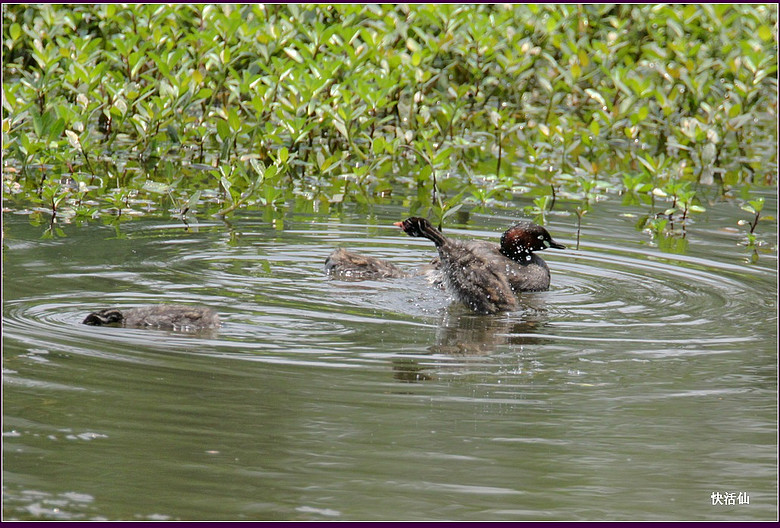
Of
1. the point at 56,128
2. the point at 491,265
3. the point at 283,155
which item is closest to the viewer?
the point at 491,265

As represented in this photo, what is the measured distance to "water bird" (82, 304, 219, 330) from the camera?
610 cm

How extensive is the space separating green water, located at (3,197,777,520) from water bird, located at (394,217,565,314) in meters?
0.16

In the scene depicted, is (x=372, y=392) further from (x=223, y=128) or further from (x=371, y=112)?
(x=371, y=112)

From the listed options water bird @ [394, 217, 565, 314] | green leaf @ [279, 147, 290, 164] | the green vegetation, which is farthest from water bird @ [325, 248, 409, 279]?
green leaf @ [279, 147, 290, 164]

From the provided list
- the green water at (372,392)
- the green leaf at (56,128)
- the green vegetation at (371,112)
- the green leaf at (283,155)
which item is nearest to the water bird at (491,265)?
the green water at (372,392)

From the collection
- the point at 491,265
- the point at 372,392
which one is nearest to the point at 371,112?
the point at 491,265

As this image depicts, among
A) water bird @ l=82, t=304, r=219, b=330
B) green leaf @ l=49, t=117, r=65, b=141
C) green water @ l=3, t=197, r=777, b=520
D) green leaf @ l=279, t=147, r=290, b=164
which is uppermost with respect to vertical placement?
green leaf @ l=49, t=117, r=65, b=141

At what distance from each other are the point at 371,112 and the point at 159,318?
235 inches

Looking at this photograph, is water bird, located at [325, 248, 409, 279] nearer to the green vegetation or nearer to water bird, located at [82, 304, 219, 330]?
the green vegetation

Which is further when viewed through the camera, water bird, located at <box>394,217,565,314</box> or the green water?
water bird, located at <box>394,217,565,314</box>

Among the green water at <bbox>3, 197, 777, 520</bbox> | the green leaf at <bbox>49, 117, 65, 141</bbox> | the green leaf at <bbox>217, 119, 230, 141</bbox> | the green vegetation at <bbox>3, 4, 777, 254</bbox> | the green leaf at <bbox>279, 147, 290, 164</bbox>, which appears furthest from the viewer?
the green leaf at <bbox>217, 119, 230, 141</bbox>

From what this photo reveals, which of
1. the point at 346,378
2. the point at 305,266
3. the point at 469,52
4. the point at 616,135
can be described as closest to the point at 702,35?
the point at 616,135

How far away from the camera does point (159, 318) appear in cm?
616

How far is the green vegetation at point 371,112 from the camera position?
987 centimetres
